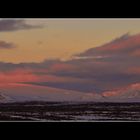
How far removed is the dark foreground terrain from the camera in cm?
634

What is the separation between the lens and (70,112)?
640 cm

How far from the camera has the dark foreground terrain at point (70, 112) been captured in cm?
634
